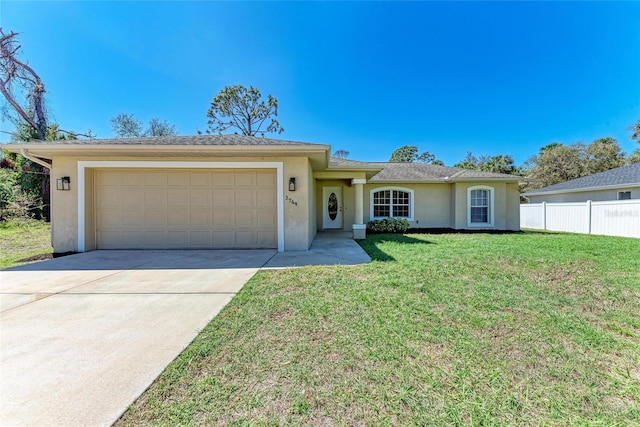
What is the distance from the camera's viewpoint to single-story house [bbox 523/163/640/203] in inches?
501

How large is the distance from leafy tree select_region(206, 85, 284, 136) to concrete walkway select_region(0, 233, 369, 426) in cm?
2361

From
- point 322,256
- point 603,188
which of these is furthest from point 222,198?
point 603,188

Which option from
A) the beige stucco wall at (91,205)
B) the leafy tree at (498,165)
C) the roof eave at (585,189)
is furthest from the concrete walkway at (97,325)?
the leafy tree at (498,165)

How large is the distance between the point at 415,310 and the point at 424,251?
4072 mm

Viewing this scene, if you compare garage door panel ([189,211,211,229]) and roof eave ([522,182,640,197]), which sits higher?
roof eave ([522,182,640,197])

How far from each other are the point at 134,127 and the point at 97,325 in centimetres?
2938

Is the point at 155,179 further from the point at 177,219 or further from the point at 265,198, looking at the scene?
the point at 265,198

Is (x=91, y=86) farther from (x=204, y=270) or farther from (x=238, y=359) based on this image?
(x=238, y=359)

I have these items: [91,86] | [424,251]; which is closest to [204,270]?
[424,251]

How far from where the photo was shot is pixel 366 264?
5.70 m

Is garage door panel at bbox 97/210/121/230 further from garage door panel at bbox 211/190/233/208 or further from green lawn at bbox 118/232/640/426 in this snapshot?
green lawn at bbox 118/232/640/426

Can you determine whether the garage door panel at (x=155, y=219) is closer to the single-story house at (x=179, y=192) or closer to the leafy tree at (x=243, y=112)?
the single-story house at (x=179, y=192)

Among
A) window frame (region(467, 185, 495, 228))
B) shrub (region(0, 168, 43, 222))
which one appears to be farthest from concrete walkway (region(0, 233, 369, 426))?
shrub (region(0, 168, 43, 222))

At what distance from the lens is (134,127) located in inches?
1012
